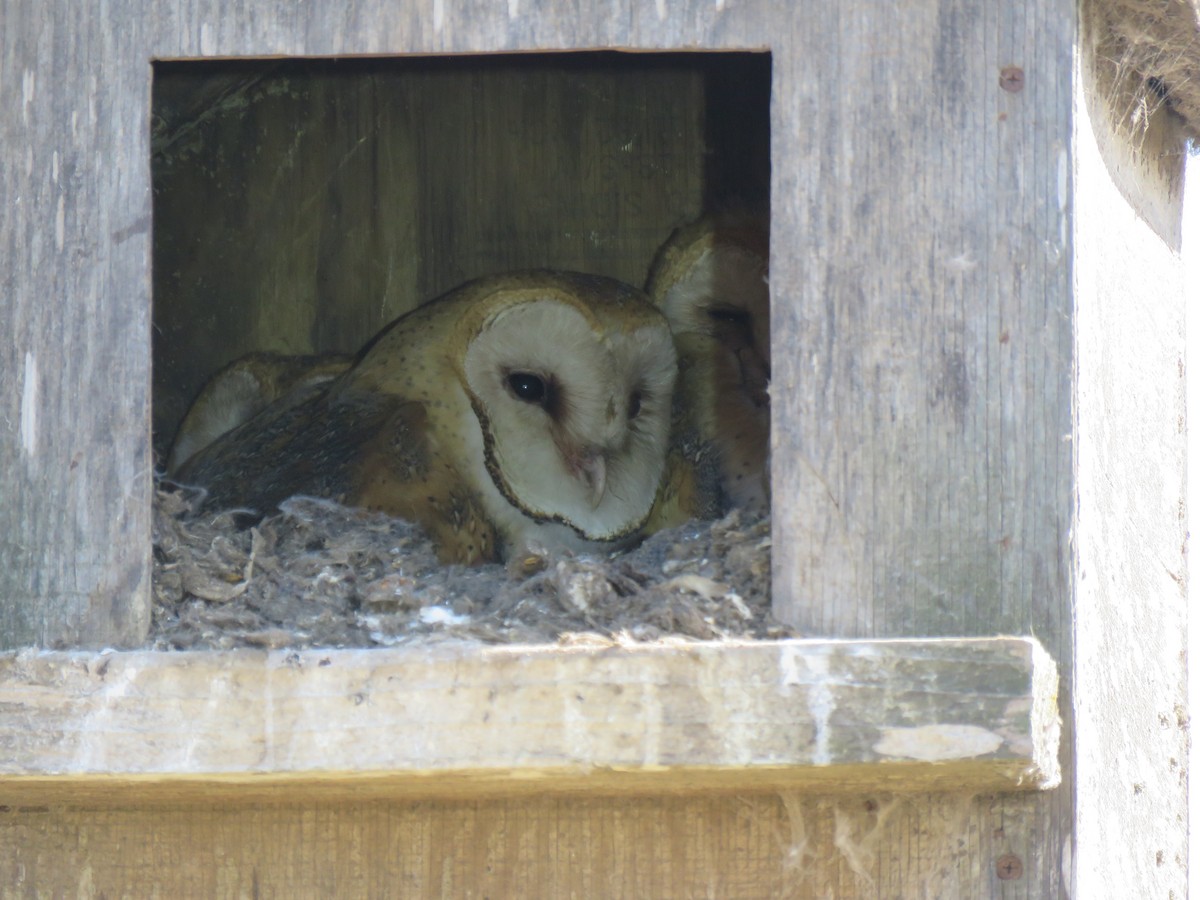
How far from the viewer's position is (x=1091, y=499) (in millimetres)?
1406

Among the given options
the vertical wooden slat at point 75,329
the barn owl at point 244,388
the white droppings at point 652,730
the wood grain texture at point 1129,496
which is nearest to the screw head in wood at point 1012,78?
the wood grain texture at point 1129,496

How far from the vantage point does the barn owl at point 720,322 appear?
2234 millimetres

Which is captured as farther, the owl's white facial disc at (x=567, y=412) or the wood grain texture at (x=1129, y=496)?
the owl's white facial disc at (x=567, y=412)

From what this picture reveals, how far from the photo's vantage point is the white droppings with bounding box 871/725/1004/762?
1.20 m

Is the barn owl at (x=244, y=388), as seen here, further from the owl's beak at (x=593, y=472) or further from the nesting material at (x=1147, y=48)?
the nesting material at (x=1147, y=48)

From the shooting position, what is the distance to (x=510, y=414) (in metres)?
2.19

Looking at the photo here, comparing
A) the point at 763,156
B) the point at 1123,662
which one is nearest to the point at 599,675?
Result: the point at 1123,662

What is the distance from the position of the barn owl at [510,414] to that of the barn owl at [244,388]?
0.05 meters

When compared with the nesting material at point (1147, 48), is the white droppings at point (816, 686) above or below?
below

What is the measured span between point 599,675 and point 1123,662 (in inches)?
21.5

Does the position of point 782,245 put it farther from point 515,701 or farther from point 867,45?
point 515,701


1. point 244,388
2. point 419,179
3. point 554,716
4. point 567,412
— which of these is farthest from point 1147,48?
point 244,388

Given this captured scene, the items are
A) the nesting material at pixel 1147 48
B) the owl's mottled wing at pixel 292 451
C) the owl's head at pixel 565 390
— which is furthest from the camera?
the owl's head at pixel 565 390

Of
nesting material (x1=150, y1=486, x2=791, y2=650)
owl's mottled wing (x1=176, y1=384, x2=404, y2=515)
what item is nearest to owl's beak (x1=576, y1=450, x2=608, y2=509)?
owl's mottled wing (x1=176, y1=384, x2=404, y2=515)
